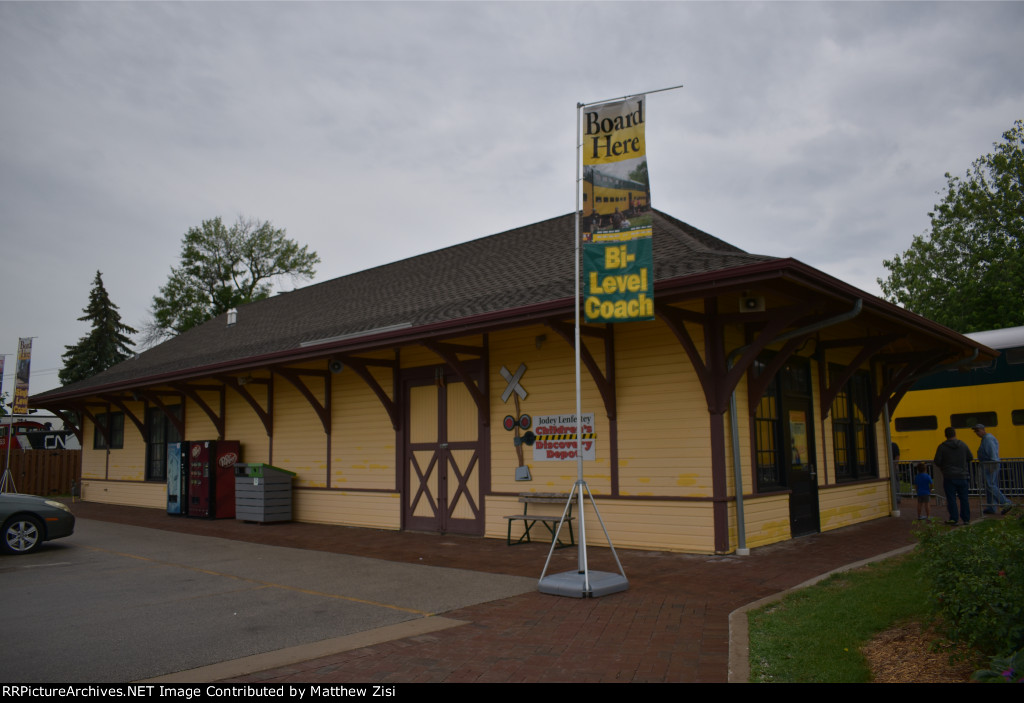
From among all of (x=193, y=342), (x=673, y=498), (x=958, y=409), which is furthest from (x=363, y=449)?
(x=958, y=409)

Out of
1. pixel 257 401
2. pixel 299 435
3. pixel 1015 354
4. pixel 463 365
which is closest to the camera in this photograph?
pixel 463 365

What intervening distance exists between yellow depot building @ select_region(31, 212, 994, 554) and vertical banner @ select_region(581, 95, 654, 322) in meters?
1.28

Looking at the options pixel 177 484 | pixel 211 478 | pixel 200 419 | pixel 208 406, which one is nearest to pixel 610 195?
pixel 211 478

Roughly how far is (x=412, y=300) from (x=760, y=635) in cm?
1095

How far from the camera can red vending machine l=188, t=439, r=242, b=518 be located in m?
16.2

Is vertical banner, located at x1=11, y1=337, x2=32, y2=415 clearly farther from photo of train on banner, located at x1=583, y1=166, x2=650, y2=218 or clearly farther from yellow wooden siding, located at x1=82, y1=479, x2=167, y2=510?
photo of train on banner, located at x1=583, y1=166, x2=650, y2=218

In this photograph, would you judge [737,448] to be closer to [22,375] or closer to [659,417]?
[659,417]

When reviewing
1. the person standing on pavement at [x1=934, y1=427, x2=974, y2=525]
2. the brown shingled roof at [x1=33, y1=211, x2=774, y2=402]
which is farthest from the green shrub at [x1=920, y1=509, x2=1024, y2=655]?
the person standing on pavement at [x1=934, y1=427, x2=974, y2=525]

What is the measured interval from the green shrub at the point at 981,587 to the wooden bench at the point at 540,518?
6.05 meters

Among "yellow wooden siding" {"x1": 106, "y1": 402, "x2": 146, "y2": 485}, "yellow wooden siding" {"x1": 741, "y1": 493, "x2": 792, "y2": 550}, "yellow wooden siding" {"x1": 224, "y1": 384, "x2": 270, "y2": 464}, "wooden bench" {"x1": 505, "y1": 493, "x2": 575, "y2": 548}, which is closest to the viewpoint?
A: "yellow wooden siding" {"x1": 741, "y1": 493, "x2": 792, "y2": 550}

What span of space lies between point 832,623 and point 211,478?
13698mm

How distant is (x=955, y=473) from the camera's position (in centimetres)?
1184
